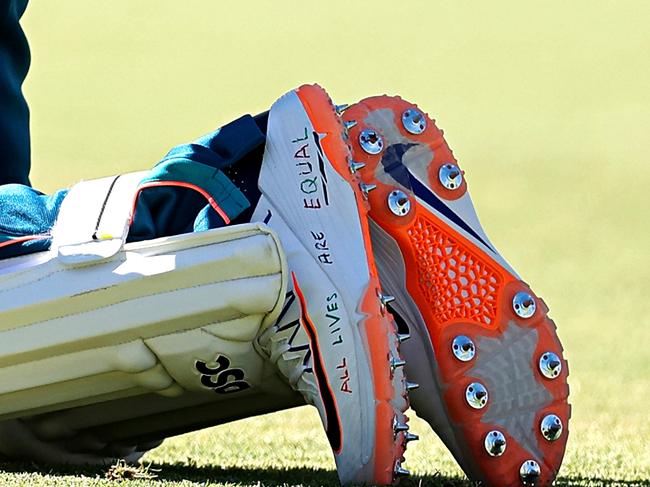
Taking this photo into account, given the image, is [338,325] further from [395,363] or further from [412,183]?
[412,183]

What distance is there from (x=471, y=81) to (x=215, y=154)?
6.84 metres

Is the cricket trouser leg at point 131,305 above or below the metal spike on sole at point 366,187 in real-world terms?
below

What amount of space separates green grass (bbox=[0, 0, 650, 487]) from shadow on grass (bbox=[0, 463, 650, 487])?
144cm

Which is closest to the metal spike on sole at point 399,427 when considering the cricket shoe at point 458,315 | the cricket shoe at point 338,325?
the cricket shoe at point 338,325

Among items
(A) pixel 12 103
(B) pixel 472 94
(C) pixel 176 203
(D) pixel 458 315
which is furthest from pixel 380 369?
(B) pixel 472 94

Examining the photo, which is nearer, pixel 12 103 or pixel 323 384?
pixel 323 384

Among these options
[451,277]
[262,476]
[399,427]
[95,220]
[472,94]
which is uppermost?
[95,220]

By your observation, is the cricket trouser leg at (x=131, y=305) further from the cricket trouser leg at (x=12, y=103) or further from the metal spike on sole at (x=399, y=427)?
the cricket trouser leg at (x=12, y=103)

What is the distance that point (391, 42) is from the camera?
29.3 ft

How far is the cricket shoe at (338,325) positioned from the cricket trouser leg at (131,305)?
4 centimetres

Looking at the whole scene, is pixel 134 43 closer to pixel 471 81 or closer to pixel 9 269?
pixel 471 81

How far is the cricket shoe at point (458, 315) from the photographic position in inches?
58.3

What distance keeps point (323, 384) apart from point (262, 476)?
19 centimetres

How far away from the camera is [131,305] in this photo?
1.35 metres
